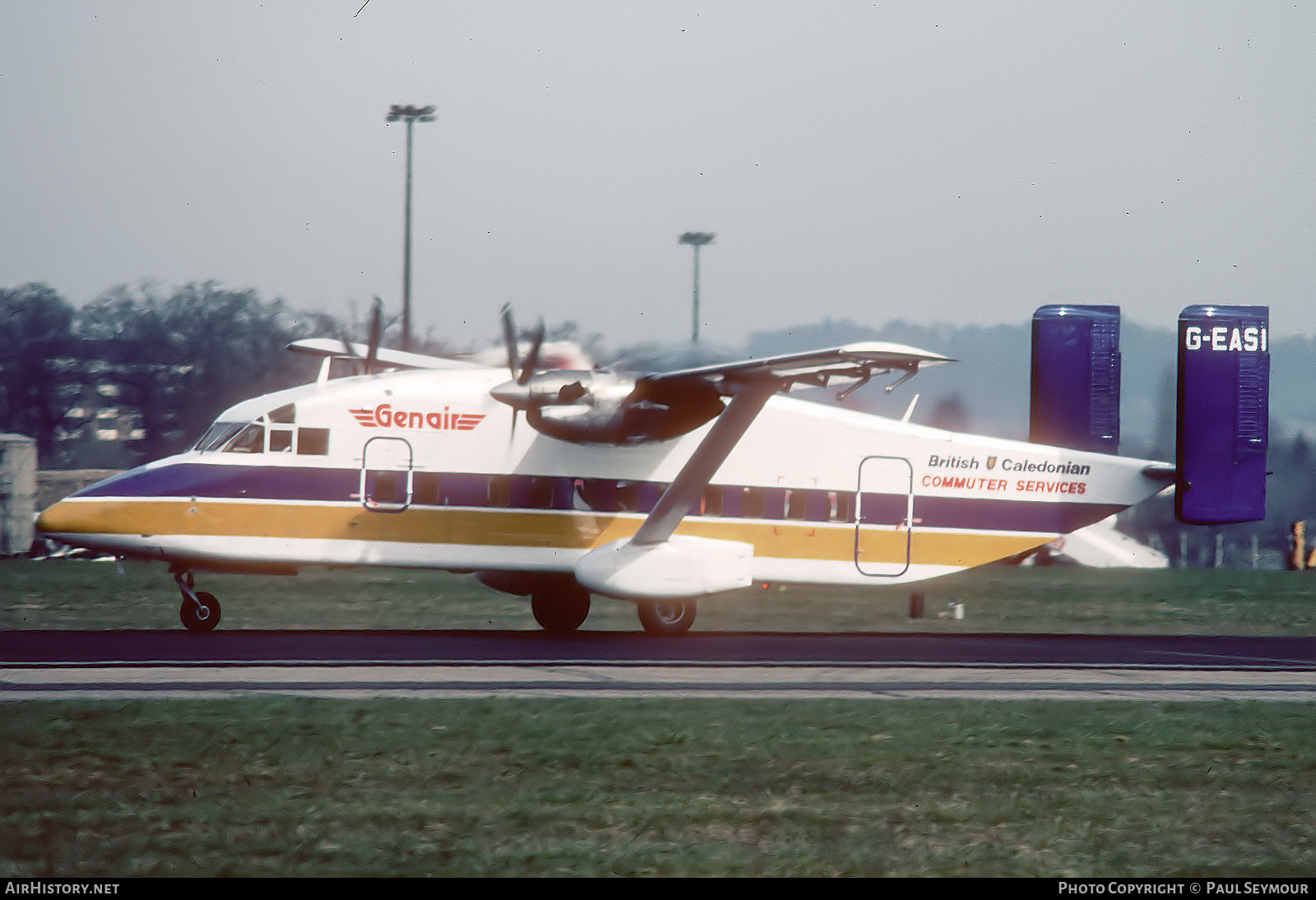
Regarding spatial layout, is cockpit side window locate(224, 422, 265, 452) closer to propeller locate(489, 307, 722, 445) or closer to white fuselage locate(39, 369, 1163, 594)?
white fuselage locate(39, 369, 1163, 594)

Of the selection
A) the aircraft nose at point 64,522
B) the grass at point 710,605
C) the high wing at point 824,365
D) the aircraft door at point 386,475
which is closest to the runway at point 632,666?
the aircraft nose at point 64,522

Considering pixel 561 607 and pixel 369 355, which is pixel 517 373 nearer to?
pixel 369 355

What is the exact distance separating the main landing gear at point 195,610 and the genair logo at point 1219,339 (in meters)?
16.2

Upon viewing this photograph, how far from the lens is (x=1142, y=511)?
49.7 metres

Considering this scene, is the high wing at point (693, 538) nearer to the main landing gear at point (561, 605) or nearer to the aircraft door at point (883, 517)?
the main landing gear at point (561, 605)

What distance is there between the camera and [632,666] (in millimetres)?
17266

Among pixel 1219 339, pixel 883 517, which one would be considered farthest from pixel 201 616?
pixel 1219 339

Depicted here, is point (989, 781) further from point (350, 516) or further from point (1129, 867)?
point (350, 516)

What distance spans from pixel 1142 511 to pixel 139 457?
33.4m

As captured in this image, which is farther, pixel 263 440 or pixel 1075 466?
pixel 1075 466

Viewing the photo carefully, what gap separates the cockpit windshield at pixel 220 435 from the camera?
2077cm

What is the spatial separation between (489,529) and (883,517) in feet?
20.4
